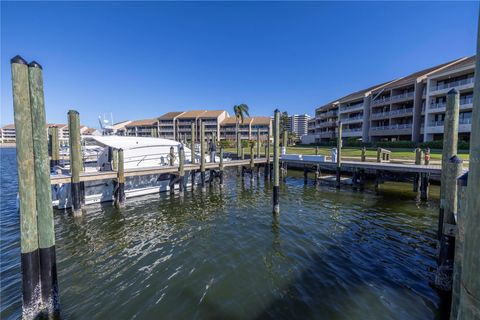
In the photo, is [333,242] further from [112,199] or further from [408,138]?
[408,138]

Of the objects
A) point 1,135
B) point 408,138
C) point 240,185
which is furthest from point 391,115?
point 1,135

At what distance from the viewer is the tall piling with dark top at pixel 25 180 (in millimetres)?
4473

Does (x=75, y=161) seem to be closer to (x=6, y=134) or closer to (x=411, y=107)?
(x=411, y=107)

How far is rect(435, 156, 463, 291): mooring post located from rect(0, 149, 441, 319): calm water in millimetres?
511

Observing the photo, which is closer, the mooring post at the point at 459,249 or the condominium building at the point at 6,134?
the mooring post at the point at 459,249

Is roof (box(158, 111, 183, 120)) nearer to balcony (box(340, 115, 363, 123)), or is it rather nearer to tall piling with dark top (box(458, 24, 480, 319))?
balcony (box(340, 115, 363, 123))

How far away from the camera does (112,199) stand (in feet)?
45.4

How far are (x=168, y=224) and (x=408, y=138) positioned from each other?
136ft

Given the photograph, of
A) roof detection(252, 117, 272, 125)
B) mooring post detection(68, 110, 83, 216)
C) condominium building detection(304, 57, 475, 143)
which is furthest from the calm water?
roof detection(252, 117, 272, 125)

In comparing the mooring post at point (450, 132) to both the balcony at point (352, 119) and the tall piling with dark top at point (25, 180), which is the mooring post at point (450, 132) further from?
the balcony at point (352, 119)

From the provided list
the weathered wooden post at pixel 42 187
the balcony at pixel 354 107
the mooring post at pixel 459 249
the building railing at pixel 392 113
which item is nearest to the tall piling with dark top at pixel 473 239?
the mooring post at pixel 459 249

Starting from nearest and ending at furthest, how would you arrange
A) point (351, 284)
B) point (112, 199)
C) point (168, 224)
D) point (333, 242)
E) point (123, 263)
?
point (351, 284) < point (123, 263) < point (333, 242) < point (168, 224) < point (112, 199)

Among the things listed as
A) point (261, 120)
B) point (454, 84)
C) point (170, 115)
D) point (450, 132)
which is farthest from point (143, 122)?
point (450, 132)

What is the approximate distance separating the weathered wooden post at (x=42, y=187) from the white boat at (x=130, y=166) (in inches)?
354
